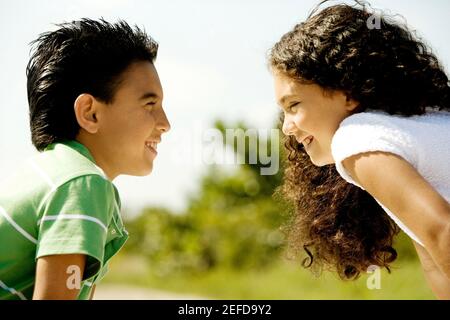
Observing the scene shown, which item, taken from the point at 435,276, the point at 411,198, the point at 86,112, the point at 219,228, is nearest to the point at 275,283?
the point at 219,228

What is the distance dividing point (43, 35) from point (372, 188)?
3.16 ft

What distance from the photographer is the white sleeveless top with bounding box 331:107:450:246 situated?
1674mm

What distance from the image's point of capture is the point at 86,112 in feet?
5.97

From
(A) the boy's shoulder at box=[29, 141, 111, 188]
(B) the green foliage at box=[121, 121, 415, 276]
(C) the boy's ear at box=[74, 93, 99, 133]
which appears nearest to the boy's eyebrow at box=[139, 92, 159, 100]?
(C) the boy's ear at box=[74, 93, 99, 133]

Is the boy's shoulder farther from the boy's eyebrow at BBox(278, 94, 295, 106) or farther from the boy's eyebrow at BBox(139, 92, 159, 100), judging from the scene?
the boy's eyebrow at BBox(278, 94, 295, 106)

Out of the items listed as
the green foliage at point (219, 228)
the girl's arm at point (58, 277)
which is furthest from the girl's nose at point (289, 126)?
the green foliage at point (219, 228)

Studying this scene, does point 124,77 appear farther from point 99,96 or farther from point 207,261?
point 207,261

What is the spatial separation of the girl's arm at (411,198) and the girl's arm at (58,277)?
2.28 ft

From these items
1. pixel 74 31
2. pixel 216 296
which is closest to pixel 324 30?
pixel 74 31

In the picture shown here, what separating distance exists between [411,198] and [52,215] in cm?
78

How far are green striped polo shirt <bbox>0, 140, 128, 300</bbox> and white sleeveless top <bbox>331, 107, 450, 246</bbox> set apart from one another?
587mm

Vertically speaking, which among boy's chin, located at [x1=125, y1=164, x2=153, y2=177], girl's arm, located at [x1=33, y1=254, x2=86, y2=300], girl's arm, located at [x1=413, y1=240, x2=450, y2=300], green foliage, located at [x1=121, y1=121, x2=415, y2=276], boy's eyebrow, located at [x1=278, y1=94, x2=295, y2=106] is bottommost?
girl's arm, located at [x1=33, y1=254, x2=86, y2=300]

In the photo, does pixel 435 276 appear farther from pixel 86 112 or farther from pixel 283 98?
pixel 86 112

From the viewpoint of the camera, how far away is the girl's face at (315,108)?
1.93 metres
